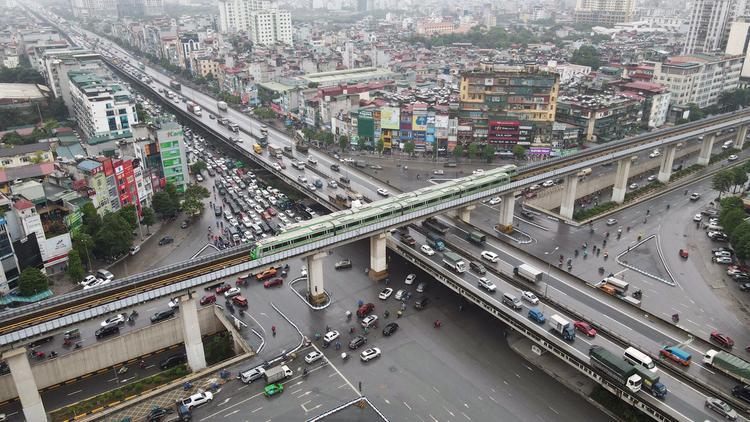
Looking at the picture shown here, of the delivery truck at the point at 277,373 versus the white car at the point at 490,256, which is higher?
Answer: the white car at the point at 490,256

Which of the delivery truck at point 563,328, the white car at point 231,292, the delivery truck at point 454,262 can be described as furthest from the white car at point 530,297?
the white car at point 231,292

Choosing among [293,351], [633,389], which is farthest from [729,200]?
[293,351]

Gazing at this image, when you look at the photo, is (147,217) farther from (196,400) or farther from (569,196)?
(569,196)

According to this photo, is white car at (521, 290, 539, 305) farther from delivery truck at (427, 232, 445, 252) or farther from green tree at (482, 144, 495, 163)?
green tree at (482, 144, 495, 163)

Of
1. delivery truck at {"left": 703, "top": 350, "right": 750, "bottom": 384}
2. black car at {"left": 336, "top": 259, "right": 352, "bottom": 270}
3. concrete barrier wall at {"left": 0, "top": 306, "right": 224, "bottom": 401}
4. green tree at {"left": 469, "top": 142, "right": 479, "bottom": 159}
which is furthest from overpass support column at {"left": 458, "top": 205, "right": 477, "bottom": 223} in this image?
concrete barrier wall at {"left": 0, "top": 306, "right": 224, "bottom": 401}

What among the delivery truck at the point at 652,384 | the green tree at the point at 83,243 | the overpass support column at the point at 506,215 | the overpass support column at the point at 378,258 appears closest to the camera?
the delivery truck at the point at 652,384

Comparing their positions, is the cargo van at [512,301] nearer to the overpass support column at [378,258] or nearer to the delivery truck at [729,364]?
the delivery truck at [729,364]
